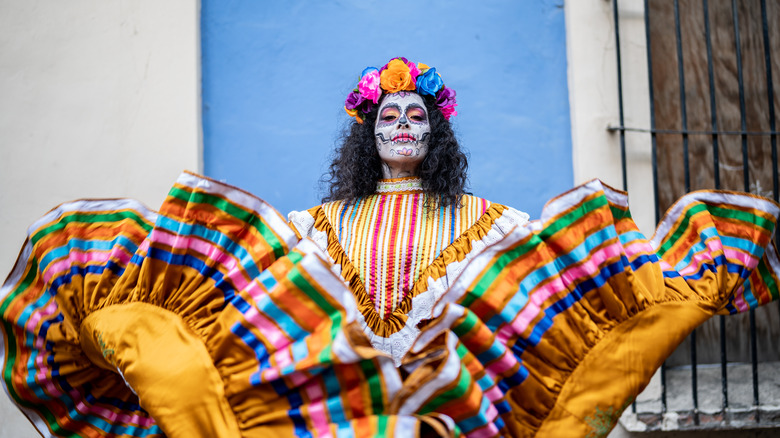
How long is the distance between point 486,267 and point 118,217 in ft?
3.52

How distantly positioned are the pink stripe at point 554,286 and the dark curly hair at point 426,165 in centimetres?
74

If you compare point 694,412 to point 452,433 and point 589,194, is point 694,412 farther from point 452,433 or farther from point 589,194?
point 452,433

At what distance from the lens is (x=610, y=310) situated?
171 cm

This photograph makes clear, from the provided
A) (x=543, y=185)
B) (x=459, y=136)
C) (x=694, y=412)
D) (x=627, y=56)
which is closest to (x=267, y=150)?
(x=459, y=136)

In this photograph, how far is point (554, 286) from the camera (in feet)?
5.44

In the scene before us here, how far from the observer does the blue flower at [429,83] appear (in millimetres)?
2510

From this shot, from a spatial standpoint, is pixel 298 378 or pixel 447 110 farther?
pixel 447 110

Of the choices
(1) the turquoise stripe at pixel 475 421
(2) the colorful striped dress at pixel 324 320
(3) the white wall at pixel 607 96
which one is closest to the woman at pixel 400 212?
(2) the colorful striped dress at pixel 324 320

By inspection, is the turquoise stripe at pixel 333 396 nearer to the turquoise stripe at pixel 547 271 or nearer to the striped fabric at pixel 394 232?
the turquoise stripe at pixel 547 271

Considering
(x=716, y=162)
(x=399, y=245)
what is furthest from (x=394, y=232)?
(x=716, y=162)

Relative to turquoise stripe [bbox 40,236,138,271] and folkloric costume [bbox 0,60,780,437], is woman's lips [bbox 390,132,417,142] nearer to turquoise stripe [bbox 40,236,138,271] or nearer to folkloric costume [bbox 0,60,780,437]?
folkloric costume [bbox 0,60,780,437]

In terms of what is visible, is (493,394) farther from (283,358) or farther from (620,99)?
(620,99)

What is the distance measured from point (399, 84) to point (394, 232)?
0.63 metres

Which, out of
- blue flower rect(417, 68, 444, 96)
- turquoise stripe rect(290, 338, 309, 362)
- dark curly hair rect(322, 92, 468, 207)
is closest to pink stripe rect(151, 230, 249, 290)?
turquoise stripe rect(290, 338, 309, 362)
